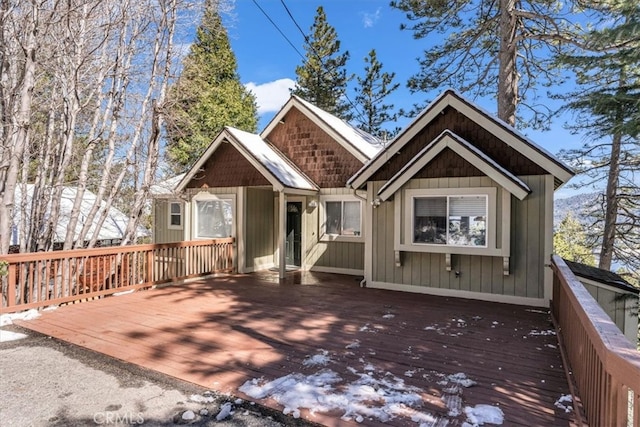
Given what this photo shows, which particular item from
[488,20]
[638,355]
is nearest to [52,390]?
[638,355]

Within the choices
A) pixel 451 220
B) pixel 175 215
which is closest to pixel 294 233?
pixel 175 215

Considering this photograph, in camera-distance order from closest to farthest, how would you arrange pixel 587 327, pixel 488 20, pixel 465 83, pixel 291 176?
pixel 587 327 < pixel 291 176 < pixel 488 20 < pixel 465 83

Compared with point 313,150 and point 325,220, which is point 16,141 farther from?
point 325,220

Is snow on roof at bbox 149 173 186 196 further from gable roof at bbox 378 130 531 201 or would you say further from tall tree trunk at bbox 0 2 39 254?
gable roof at bbox 378 130 531 201

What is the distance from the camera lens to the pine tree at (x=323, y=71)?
23.8 m

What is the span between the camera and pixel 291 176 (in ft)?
33.4

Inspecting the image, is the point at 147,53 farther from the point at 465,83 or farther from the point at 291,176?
the point at 465,83

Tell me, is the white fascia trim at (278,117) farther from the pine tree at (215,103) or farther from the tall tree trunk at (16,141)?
the pine tree at (215,103)

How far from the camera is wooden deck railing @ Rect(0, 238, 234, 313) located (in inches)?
229

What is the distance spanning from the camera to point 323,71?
939 inches

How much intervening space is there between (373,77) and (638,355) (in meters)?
24.9

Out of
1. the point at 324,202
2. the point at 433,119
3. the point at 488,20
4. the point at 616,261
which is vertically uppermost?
the point at 488,20

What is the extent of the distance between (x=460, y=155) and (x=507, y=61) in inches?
267

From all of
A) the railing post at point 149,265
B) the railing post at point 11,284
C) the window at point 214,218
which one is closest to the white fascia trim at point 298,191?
the window at point 214,218
